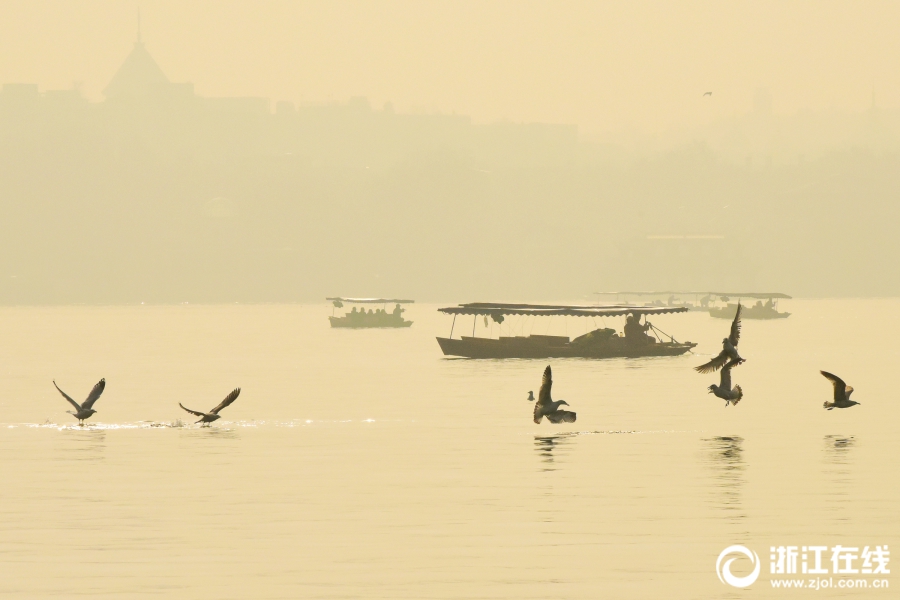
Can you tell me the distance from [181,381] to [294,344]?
82894 mm

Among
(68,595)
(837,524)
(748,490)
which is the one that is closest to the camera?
(68,595)

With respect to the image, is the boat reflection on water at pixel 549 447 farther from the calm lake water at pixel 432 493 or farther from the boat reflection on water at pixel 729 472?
the boat reflection on water at pixel 729 472

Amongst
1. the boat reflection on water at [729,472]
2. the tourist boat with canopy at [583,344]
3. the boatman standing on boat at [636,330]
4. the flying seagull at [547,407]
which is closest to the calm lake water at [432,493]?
the boat reflection on water at [729,472]

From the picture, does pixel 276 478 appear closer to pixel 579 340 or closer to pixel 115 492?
pixel 115 492

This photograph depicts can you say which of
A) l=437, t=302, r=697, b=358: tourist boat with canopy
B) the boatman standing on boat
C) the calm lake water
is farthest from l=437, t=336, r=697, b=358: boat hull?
the calm lake water

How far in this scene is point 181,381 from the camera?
9175 centimetres

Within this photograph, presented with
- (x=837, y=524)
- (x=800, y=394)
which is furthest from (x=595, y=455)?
(x=800, y=394)
